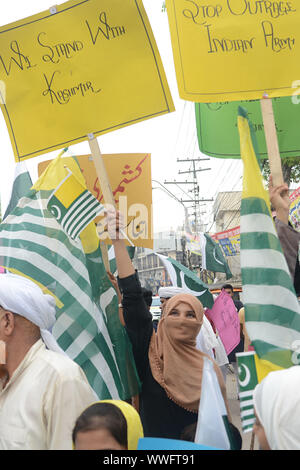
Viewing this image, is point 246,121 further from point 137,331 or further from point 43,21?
point 43,21

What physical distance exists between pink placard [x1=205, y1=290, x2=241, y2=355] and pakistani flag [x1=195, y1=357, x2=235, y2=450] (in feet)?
13.1

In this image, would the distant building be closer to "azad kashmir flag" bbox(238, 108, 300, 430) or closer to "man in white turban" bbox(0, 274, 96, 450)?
"azad kashmir flag" bbox(238, 108, 300, 430)

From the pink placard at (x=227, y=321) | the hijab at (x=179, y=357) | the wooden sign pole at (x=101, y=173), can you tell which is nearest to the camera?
the hijab at (x=179, y=357)

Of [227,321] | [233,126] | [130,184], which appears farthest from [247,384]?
[227,321]

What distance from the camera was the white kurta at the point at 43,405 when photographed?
1905 mm

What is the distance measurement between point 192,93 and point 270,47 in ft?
1.61

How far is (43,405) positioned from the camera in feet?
6.41

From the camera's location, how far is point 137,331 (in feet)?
10.1

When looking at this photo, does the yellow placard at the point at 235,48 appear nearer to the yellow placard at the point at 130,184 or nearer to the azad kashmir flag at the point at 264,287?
the azad kashmir flag at the point at 264,287

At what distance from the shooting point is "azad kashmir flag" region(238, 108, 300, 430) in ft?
7.48

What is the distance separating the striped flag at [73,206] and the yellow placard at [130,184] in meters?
1.13

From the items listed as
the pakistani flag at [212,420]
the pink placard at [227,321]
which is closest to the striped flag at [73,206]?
the pakistani flag at [212,420]
